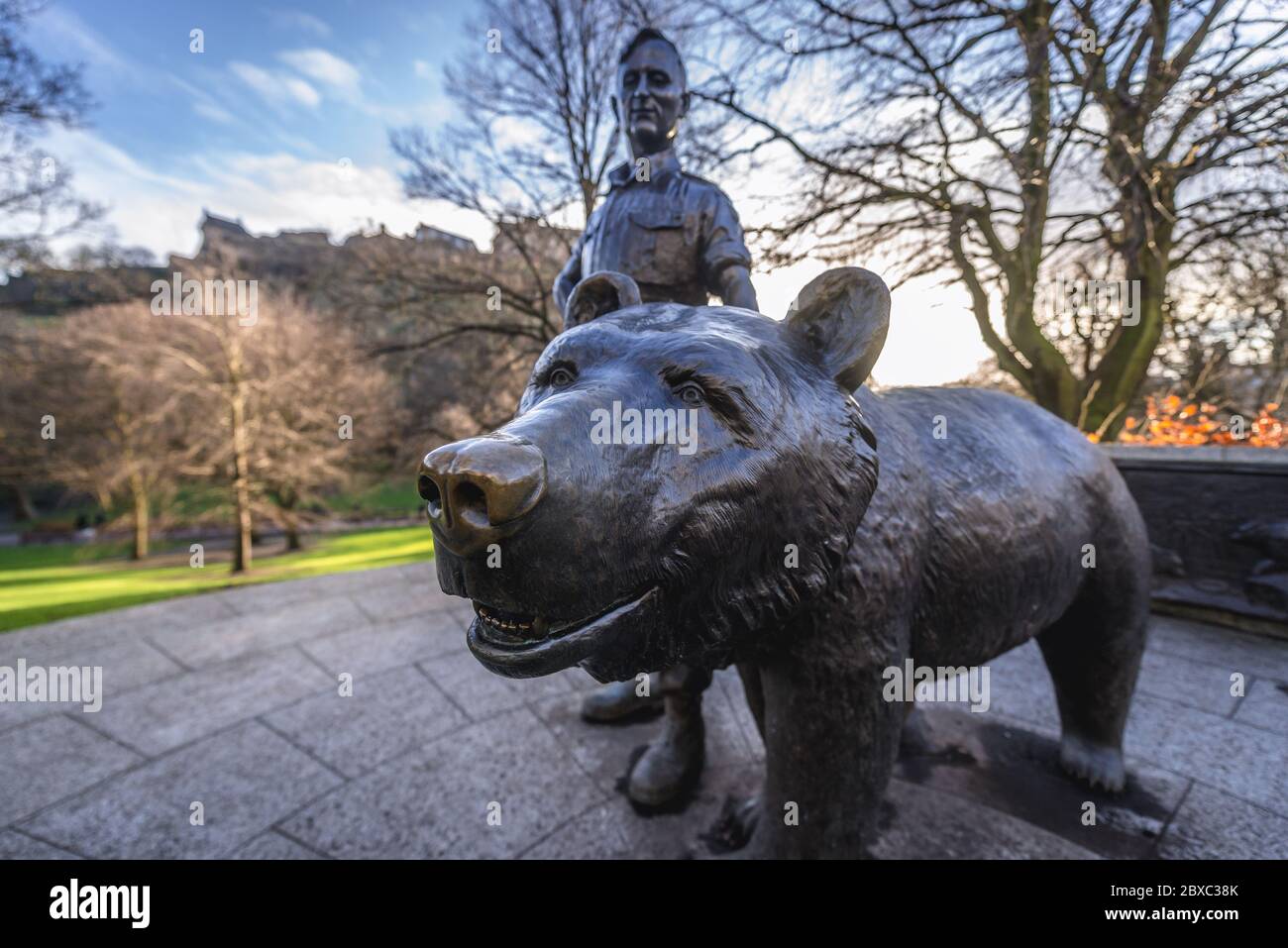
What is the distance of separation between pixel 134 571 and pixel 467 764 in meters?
15.7

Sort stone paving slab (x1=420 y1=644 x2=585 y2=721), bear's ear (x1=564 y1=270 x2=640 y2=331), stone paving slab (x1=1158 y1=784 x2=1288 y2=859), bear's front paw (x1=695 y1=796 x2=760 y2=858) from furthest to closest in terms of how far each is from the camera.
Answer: stone paving slab (x1=420 y1=644 x2=585 y2=721) < bear's front paw (x1=695 y1=796 x2=760 y2=858) < stone paving slab (x1=1158 y1=784 x2=1288 y2=859) < bear's ear (x1=564 y1=270 x2=640 y2=331)

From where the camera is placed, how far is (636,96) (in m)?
2.70

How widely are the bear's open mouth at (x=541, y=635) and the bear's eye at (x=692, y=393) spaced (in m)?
0.40

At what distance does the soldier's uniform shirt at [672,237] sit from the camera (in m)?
2.62

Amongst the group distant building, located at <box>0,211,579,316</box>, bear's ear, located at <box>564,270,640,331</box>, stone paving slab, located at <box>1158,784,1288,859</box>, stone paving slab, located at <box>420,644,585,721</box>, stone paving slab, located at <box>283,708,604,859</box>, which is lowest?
stone paving slab, located at <box>420,644,585,721</box>

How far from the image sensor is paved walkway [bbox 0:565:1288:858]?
2.20 m

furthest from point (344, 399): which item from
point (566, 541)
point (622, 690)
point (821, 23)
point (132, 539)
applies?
point (566, 541)

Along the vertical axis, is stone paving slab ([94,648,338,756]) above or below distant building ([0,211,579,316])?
below

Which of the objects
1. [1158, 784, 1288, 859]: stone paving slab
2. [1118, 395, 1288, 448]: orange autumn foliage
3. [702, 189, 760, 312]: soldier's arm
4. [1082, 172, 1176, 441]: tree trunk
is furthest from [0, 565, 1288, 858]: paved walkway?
[1082, 172, 1176, 441]: tree trunk

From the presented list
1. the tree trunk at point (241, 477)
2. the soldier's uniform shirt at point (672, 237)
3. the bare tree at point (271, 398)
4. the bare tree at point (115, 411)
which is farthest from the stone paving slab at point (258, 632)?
the bare tree at point (115, 411)

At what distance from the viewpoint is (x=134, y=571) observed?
13.2 meters

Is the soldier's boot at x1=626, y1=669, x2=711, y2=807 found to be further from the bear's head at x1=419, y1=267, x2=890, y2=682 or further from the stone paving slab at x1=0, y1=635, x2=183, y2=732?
the stone paving slab at x1=0, y1=635, x2=183, y2=732

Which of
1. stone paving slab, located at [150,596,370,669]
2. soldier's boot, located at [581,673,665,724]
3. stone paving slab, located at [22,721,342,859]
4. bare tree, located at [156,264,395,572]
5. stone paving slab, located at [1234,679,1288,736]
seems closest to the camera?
stone paving slab, located at [22,721,342,859]
